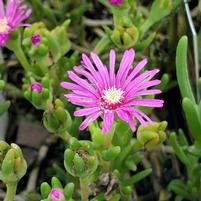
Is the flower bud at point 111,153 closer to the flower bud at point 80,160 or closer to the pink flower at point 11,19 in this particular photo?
the flower bud at point 80,160

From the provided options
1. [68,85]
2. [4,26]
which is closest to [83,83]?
[68,85]

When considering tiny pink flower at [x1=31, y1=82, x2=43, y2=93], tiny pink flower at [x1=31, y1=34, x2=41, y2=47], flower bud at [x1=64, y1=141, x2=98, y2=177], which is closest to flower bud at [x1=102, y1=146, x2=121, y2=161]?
flower bud at [x1=64, y1=141, x2=98, y2=177]

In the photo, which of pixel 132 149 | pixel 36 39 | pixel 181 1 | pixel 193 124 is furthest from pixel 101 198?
pixel 181 1

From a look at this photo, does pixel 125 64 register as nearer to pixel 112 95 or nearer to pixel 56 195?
pixel 112 95

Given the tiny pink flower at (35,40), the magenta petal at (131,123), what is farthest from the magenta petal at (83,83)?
the tiny pink flower at (35,40)

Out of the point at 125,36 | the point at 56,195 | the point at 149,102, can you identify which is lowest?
the point at 56,195

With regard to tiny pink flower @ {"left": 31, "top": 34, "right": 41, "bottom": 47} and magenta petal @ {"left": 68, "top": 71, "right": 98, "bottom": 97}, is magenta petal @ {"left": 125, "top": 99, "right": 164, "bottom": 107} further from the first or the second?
tiny pink flower @ {"left": 31, "top": 34, "right": 41, "bottom": 47}
